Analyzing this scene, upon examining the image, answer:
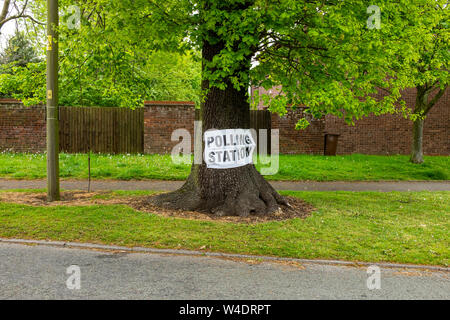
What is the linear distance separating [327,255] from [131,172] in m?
8.61

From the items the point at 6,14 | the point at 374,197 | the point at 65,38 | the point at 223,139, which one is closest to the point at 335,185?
the point at 374,197

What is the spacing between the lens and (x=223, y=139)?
8688 millimetres

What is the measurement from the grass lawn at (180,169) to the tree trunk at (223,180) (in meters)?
4.17

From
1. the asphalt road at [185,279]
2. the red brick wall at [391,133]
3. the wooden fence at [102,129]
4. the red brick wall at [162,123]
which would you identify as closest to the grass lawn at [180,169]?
the wooden fence at [102,129]

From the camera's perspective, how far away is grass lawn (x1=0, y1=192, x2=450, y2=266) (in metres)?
5.99

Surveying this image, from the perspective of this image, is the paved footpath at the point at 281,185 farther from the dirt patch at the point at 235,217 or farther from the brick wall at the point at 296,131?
the brick wall at the point at 296,131

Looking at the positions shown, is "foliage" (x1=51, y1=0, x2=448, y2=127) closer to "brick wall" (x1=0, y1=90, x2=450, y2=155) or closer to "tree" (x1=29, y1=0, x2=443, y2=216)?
"tree" (x1=29, y1=0, x2=443, y2=216)

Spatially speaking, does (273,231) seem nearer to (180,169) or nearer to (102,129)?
(180,169)

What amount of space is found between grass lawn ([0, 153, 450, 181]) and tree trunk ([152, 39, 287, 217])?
4.17m

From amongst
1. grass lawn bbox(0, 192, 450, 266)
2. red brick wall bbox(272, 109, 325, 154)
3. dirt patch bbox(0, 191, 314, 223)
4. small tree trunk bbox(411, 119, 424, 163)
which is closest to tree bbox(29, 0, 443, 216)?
dirt patch bbox(0, 191, 314, 223)

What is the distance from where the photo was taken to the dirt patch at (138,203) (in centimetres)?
794

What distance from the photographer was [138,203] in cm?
897

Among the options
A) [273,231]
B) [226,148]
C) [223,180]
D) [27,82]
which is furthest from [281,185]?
[27,82]

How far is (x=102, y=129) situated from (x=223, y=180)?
451 inches
